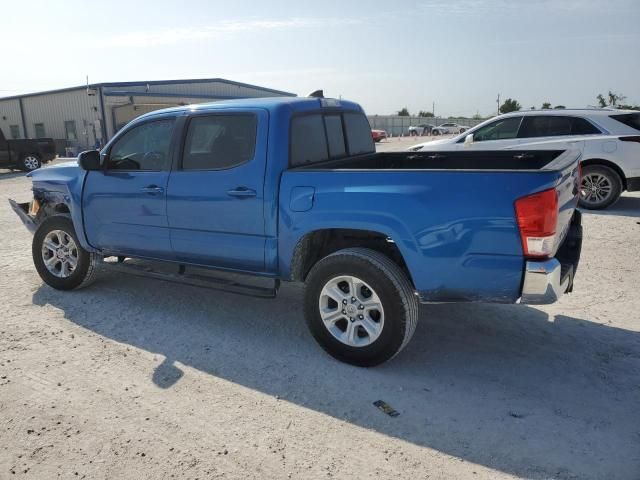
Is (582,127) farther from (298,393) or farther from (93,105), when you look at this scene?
(93,105)

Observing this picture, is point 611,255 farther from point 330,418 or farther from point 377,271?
point 330,418

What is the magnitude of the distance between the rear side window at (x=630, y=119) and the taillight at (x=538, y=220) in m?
7.21

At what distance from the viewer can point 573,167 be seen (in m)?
3.76

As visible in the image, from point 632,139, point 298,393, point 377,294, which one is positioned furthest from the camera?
point 632,139

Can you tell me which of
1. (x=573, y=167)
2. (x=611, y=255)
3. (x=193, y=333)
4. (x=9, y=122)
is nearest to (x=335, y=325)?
(x=193, y=333)

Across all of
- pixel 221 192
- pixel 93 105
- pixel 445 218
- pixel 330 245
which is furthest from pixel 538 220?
pixel 93 105

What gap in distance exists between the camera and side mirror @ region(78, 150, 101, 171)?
496cm

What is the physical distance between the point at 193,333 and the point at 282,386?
1.25 metres

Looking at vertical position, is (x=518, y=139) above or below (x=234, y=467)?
above

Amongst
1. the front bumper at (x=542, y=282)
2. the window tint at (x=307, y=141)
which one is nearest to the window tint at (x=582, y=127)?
the window tint at (x=307, y=141)

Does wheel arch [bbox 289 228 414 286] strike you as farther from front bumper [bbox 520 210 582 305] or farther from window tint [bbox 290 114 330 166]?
front bumper [bbox 520 210 582 305]

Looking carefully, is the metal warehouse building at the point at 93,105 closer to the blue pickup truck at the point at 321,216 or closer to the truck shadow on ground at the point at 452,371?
the blue pickup truck at the point at 321,216

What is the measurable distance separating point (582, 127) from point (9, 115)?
41.4 m

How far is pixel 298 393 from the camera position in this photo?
136 inches
